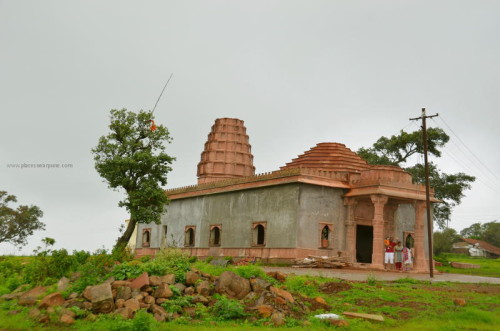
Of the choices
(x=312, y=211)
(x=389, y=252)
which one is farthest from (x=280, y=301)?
(x=389, y=252)

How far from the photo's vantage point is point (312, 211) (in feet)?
88.6

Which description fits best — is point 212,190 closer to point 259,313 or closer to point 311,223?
point 311,223

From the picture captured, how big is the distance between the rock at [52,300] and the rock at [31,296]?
2.95 ft

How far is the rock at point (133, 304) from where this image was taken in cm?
1174

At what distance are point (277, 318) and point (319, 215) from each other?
1603 cm

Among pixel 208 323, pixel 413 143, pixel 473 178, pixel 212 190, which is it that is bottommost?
pixel 208 323

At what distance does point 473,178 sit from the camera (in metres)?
47.5

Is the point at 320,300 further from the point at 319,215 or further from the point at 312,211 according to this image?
the point at 319,215

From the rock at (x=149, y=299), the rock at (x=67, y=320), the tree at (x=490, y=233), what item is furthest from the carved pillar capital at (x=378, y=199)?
the tree at (x=490, y=233)

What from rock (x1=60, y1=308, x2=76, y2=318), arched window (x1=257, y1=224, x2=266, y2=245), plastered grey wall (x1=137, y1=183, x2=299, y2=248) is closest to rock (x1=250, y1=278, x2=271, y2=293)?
rock (x1=60, y1=308, x2=76, y2=318)

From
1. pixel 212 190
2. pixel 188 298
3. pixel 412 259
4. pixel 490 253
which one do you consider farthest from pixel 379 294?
pixel 490 253

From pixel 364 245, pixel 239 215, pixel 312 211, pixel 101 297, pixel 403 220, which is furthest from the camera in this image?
A: pixel 364 245

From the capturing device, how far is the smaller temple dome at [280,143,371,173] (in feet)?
98.1

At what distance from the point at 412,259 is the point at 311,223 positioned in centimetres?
705
